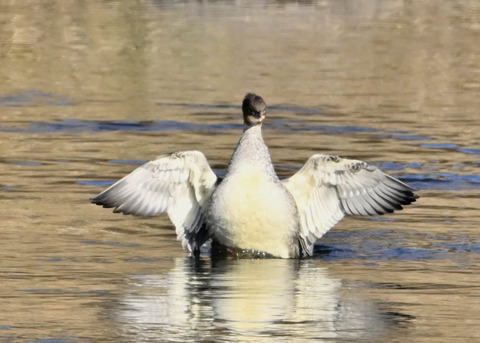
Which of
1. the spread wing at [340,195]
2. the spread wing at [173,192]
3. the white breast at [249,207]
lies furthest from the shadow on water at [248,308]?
the spread wing at [340,195]

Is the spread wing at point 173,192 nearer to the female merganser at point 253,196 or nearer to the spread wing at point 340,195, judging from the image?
the female merganser at point 253,196

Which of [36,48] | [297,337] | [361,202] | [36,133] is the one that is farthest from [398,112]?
[297,337]

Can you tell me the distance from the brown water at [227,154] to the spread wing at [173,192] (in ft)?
0.79

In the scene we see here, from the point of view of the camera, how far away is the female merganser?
1040 centimetres

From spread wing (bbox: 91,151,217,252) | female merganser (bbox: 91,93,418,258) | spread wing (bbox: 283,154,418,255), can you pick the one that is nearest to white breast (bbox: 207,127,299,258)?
female merganser (bbox: 91,93,418,258)

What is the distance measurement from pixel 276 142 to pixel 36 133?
2840mm

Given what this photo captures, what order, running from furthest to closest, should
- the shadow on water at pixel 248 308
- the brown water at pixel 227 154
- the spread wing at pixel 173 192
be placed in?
1. the spread wing at pixel 173 192
2. the brown water at pixel 227 154
3. the shadow on water at pixel 248 308

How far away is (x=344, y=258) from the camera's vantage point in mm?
10531

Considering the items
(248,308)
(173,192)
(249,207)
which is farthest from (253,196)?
(248,308)

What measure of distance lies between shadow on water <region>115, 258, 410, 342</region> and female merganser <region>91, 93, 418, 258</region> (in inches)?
20.7

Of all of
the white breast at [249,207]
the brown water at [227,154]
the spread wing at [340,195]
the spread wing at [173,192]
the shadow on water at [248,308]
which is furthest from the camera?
the spread wing at [340,195]

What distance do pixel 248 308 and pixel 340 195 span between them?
3.02 metres

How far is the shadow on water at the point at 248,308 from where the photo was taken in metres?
7.71

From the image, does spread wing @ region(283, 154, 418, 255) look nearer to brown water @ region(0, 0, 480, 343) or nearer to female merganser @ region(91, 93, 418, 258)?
female merganser @ region(91, 93, 418, 258)
